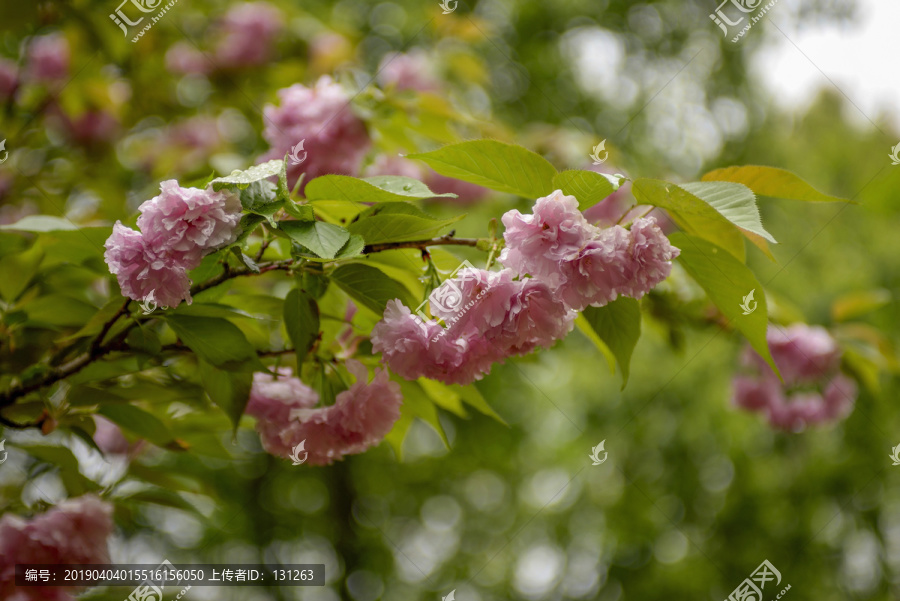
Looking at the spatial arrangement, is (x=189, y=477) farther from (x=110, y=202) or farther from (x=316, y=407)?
(x=110, y=202)

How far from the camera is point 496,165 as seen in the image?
661mm

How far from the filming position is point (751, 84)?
4.72 metres

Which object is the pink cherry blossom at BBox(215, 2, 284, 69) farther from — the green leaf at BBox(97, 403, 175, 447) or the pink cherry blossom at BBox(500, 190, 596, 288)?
the pink cherry blossom at BBox(500, 190, 596, 288)

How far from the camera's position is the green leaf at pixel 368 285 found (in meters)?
0.69

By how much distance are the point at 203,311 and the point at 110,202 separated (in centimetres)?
104

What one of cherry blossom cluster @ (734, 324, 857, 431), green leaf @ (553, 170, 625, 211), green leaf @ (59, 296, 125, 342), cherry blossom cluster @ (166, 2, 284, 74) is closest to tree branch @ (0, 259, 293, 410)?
green leaf @ (59, 296, 125, 342)

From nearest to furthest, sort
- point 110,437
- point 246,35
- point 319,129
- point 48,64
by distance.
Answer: point 319,129 → point 110,437 → point 48,64 → point 246,35

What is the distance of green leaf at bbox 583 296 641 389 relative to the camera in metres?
0.70

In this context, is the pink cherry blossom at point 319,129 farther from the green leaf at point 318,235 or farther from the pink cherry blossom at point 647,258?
the pink cherry blossom at point 647,258

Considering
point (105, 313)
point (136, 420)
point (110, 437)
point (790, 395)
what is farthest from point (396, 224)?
point (790, 395)

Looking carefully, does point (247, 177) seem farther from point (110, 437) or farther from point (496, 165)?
point (110, 437)

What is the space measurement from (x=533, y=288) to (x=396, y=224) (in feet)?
0.51

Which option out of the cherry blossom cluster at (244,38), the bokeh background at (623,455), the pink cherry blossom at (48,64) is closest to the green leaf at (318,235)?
the cherry blossom cluster at (244,38)

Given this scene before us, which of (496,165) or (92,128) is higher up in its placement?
(496,165)
